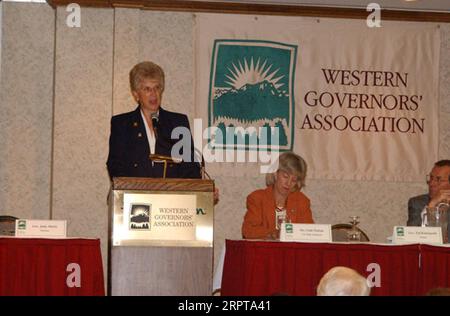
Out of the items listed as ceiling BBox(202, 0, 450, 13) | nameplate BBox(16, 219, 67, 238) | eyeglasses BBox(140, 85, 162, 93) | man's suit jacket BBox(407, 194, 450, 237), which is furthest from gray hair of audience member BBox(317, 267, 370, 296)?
ceiling BBox(202, 0, 450, 13)

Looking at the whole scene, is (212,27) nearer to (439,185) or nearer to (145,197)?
(439,185)

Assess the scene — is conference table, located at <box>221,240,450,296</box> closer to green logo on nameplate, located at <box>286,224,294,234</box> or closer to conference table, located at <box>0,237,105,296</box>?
green logo on nameplate, located at <box>286,224,294,234</box>

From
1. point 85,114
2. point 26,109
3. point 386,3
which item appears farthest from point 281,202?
point 26,109

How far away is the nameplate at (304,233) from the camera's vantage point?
16.1ft

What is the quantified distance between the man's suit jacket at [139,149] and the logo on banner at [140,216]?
0.89m

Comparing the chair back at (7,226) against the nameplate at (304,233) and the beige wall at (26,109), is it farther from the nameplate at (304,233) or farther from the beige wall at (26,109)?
the nameplate at (304,233)

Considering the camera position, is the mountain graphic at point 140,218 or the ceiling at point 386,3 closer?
the mountain graphic at point 140,218

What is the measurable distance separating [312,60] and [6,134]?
266cm

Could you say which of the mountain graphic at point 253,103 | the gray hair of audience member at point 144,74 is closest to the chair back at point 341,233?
the mountain graphic at point 253,103

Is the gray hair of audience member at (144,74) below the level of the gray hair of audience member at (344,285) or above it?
above

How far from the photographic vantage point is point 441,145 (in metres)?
7.68

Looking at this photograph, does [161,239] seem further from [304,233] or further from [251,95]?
[251,95]

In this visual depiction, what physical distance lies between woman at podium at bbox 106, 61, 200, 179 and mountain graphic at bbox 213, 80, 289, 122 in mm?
1743
